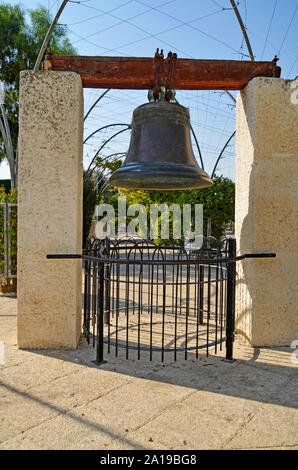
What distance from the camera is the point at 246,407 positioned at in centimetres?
254

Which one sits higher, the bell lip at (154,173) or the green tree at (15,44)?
the green tree at (15,44)

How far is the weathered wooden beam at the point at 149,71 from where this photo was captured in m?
3.76

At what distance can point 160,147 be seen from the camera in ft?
10.1

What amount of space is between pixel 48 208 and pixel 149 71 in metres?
1.80

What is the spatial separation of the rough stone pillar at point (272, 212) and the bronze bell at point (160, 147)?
92 centimetres

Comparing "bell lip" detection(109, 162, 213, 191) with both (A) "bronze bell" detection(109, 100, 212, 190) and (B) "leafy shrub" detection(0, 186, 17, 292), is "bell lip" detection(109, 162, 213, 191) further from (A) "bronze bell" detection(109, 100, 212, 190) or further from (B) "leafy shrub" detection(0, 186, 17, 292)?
(B) "leafy shrub" detection(0, 186, 17, 292)

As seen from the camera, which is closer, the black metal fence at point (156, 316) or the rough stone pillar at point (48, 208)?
the black metal fence at point (156, 316)

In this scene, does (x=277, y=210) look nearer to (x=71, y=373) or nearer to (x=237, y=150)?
(x=237, y=150)
